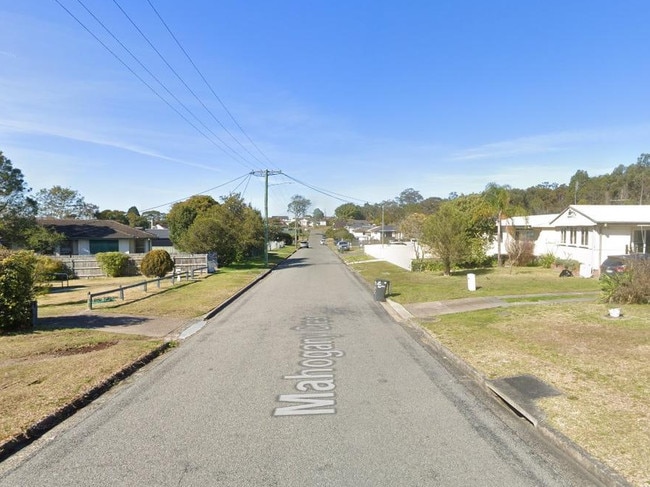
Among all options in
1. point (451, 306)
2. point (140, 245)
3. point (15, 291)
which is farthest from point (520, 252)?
point (140, 245)

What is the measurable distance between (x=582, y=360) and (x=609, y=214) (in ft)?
70.5

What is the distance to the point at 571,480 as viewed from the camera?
4105 millimetres

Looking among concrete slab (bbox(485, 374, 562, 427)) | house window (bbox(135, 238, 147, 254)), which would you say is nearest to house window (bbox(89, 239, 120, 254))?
house window (bbox(135, 238, 147, 254))

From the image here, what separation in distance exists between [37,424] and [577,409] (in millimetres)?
6487

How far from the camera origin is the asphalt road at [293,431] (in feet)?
13.8

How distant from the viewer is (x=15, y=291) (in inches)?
428

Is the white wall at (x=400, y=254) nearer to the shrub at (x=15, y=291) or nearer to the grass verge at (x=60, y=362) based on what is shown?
the grass verge at (x=60, y=362)

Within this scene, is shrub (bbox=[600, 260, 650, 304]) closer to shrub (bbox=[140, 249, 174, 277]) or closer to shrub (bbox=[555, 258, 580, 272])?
shrub (bbox=[555, 258, 580, 272])

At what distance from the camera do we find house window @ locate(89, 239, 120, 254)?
135ft

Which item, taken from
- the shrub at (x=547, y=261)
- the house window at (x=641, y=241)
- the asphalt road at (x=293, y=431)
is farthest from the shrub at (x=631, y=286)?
the shrub at (x=547, y=261)

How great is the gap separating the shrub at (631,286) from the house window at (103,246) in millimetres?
39691

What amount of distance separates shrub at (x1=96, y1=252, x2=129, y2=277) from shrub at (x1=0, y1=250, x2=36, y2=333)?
17778mm

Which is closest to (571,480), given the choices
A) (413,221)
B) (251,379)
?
(251,379)

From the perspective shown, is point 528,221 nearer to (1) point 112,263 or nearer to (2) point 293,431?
(1) point 112,263
